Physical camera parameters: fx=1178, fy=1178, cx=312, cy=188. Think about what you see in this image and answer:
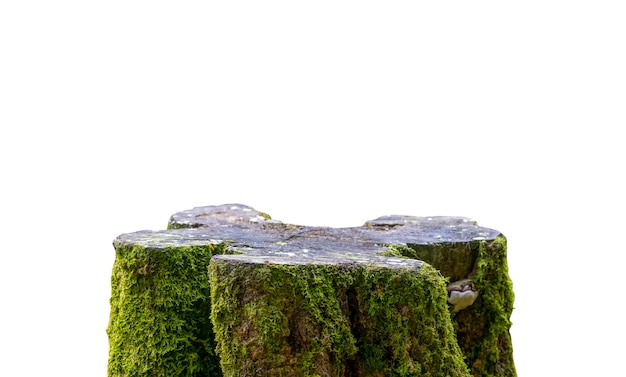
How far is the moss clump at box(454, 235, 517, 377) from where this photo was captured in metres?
6.76

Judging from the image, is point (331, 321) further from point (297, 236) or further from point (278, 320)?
point (297, 236)

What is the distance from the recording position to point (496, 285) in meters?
6.82

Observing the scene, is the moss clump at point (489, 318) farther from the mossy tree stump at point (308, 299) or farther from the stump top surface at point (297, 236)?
the stump top surface at point (297, 236)

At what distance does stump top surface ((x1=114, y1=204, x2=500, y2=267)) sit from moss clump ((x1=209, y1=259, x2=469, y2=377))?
4.2 inches

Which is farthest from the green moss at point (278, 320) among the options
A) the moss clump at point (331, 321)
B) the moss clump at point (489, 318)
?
the moss clump at point (489, 318)

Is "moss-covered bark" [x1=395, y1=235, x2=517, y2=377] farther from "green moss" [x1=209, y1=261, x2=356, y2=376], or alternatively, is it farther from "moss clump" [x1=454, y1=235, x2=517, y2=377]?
"green moss" [x1=209, y1=261, x2=356, y2=376]

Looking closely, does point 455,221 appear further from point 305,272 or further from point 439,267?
point 305,272

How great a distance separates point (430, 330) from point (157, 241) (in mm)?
1579

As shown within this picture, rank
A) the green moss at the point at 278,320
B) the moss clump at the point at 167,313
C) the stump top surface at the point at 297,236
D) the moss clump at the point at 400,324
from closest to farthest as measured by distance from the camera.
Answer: the green moss at the point at 278,320 → the moss clump at the point at 400,324 → the stump top surface at the point at 297,236 → the moss clump at the point at 167,313

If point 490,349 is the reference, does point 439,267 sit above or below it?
above

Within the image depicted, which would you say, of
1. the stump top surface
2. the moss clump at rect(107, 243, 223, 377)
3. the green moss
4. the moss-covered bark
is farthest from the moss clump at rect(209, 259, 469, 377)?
the moss-covered bark

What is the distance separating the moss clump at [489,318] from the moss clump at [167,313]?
1526 millimetres

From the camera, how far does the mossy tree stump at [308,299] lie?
5555 mm

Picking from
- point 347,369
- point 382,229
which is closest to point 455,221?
point 382,229
